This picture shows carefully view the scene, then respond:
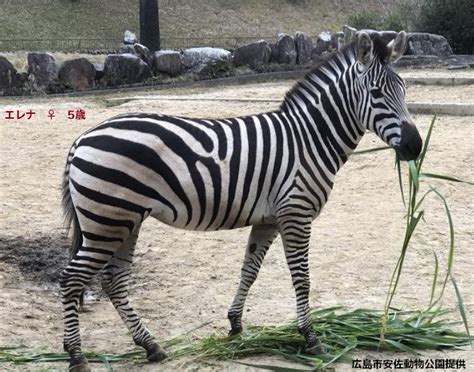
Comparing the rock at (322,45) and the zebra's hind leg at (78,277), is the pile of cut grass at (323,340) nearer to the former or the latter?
the zebra's hind leg at (78,277)

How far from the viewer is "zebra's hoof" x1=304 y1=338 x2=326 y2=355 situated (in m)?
4.17

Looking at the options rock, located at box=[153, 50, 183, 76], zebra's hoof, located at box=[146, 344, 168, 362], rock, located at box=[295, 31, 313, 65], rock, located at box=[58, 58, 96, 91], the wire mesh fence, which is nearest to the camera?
zebra's hoof, located at box=[146, 344, 168, 362]

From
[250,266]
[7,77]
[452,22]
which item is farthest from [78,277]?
[452,22]

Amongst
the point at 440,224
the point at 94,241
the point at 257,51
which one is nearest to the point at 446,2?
the point at 257,51

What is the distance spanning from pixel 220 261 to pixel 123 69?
382 inches

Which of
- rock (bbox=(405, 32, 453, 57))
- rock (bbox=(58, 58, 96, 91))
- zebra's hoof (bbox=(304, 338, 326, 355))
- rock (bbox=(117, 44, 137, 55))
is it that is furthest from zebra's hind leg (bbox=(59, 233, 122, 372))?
rock (bbox=(405, 32, 453, 57))

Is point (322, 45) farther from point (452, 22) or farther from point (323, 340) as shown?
point (323, 340)

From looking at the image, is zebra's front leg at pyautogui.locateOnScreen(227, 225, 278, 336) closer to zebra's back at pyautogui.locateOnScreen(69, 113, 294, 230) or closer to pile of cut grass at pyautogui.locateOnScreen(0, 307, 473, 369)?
pile of cut grass at pyautogui.locateOnScreen(0, 307, 473, 369)

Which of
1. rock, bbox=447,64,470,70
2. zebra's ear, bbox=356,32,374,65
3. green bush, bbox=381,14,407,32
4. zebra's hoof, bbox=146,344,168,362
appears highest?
green bush, bbox=381,14,407,32

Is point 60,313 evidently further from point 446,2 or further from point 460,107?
point 446,2

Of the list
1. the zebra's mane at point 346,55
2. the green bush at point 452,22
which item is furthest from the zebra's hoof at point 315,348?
Result: the green bush at point 452,22

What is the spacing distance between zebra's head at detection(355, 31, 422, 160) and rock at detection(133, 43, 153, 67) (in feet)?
39.0

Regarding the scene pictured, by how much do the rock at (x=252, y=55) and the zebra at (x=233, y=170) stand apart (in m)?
12.3

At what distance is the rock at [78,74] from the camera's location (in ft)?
46.9
